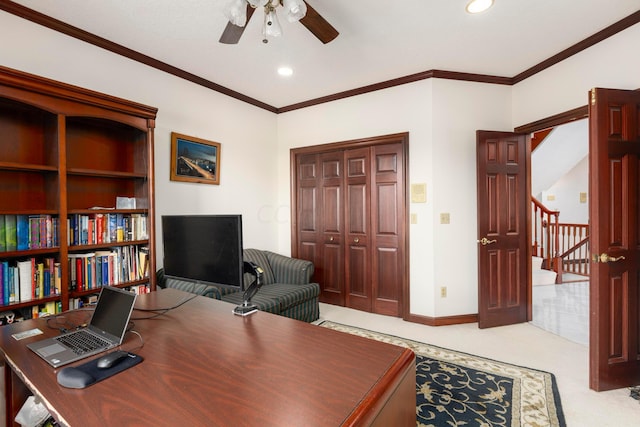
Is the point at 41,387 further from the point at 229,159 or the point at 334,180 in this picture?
the point at 334,180

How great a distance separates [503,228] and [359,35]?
7.91ft

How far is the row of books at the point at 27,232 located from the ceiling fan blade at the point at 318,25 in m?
2.06

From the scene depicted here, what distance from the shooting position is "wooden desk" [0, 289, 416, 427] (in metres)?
0.77

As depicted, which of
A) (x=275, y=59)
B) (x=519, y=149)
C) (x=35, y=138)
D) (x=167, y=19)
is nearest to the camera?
Result: (x=35, y=138)

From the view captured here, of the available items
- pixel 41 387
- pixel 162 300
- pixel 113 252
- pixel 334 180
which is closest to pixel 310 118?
pixel 334 180

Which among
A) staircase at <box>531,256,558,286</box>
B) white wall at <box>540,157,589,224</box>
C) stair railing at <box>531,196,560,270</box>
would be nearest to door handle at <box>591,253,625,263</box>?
staircase at <box>531,256,558,286</box>

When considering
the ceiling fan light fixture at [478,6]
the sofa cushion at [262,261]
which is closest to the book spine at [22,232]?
the sofa cushion at [262,261]

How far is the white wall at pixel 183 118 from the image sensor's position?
2.17 m

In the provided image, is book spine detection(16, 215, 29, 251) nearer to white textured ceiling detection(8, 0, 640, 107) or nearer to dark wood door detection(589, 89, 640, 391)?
white textured ceiling detection(8, 0, 640, 107)

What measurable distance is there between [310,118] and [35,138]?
2.79 m

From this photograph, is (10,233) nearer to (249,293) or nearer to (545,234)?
(249,293)

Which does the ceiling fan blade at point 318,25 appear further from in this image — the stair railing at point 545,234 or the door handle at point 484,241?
the stair railing at point 545,234

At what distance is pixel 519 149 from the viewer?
3.26 meters

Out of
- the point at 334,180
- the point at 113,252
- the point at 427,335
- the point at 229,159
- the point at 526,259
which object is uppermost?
the point at 229,159
